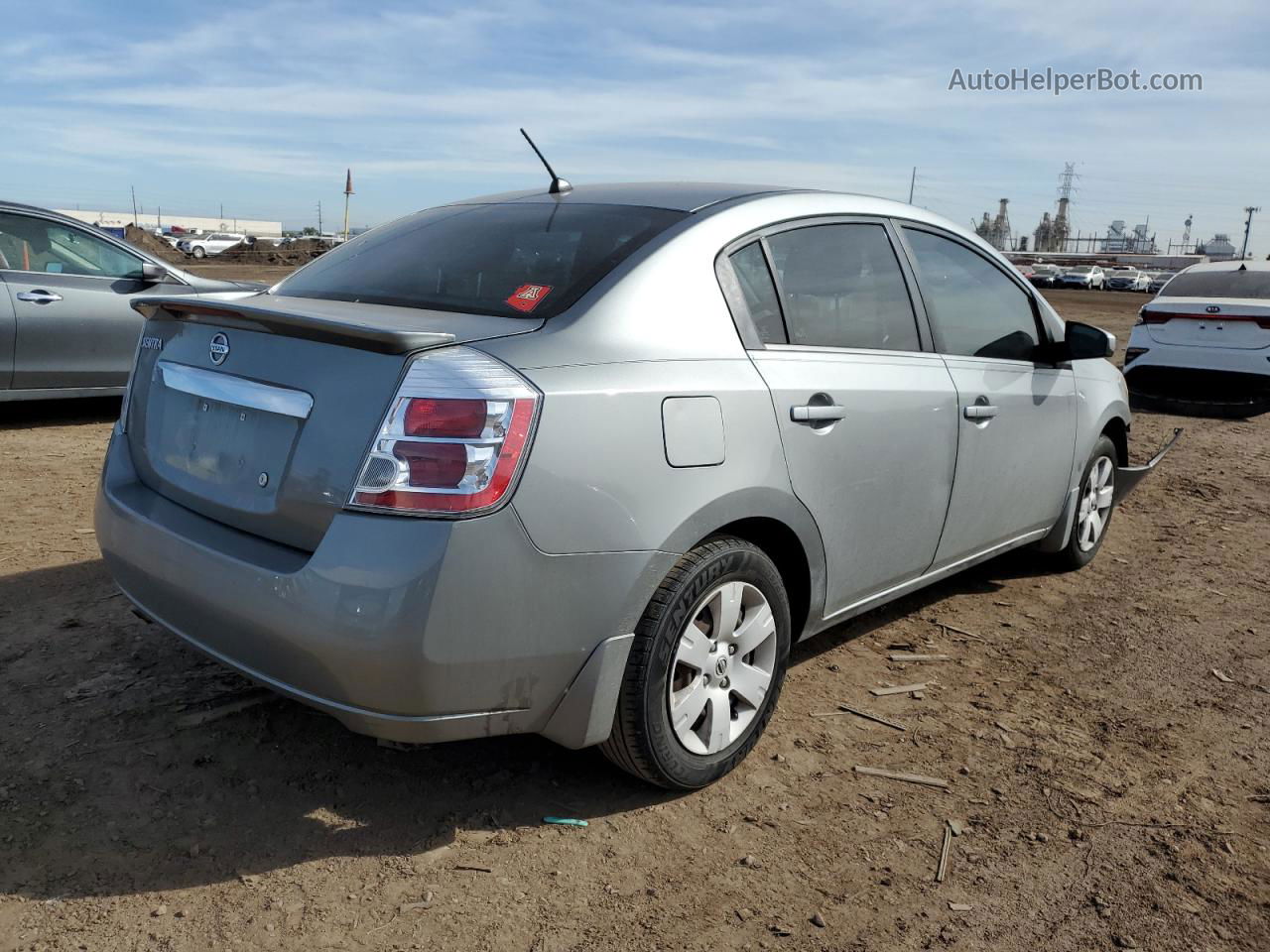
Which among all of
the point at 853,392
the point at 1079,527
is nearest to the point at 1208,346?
the point at 1079,527

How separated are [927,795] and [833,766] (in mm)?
287

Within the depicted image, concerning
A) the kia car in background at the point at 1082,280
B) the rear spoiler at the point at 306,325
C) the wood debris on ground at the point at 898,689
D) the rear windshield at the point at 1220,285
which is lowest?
the wood debris on ground at the point at 898,689

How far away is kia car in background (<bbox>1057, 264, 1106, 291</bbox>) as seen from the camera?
60438 millimetres

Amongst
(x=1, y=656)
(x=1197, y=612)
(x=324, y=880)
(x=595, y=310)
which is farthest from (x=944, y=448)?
(x=1, y=656)

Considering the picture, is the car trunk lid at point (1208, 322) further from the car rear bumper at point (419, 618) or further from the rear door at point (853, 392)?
the car rear bumper at point (419, 618)

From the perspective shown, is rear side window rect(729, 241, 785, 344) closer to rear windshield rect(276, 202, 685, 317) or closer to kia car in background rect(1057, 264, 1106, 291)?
rear windshield rect(276, 202, 685, 317)

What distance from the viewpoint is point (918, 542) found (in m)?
3.73

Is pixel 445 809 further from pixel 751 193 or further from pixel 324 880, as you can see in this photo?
pixel 751 193

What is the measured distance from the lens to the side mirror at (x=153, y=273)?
7.48 meters

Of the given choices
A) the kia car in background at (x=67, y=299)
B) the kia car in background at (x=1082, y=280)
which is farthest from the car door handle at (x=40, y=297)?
the kia car in background at (x=1082, y=280)

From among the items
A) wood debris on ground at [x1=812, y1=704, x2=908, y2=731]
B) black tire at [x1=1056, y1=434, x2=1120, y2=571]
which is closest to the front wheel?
black tire at [x1=1056, y1=434, x2=1120, y2=571]

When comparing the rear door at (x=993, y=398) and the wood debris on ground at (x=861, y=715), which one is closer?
the wood debris on ground at (x=861, y=715)

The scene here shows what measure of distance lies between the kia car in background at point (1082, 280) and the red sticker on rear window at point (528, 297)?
6292cm

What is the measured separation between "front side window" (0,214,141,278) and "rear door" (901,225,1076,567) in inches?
231
